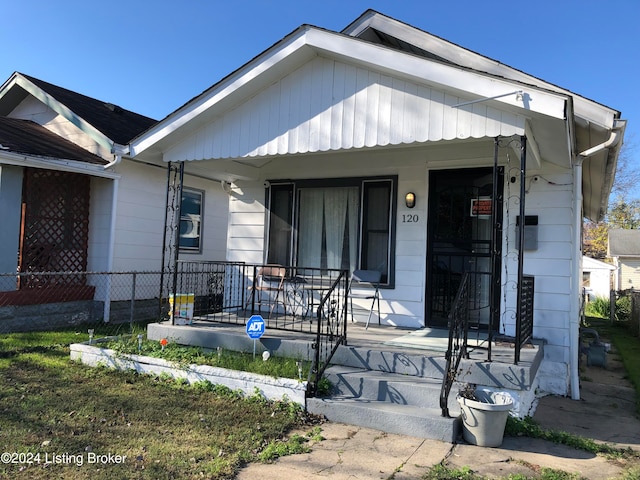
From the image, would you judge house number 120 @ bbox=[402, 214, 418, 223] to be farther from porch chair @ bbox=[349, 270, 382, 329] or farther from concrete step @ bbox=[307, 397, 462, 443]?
concrete step @ bbox=[307, 397, 462, 443]

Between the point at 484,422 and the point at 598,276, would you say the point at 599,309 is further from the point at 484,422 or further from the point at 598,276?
the point at 484,422

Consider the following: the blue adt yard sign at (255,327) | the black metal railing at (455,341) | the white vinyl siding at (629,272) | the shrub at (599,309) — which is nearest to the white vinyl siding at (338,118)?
the black metal railing at (455,341)

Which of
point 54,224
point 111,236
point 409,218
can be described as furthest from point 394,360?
point 54,224

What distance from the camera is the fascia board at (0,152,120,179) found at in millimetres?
7372

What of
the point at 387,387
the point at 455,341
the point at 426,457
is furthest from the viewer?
the point at 387,387

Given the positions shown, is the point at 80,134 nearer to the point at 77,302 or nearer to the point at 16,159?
the point at 16,159

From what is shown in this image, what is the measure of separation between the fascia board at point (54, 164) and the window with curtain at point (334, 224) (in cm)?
359

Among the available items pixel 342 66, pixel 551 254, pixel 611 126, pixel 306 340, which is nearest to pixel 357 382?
pixel 306 340

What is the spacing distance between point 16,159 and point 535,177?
789 cm

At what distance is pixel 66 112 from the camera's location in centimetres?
941

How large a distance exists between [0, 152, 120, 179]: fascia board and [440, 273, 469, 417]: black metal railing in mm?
7183

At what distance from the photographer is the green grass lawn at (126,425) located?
10.3ft

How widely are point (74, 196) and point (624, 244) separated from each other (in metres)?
24.0

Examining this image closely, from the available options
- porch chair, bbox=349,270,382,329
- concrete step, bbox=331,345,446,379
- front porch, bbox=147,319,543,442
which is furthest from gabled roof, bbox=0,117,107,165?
concrete step, bbox=331,345,446,379
